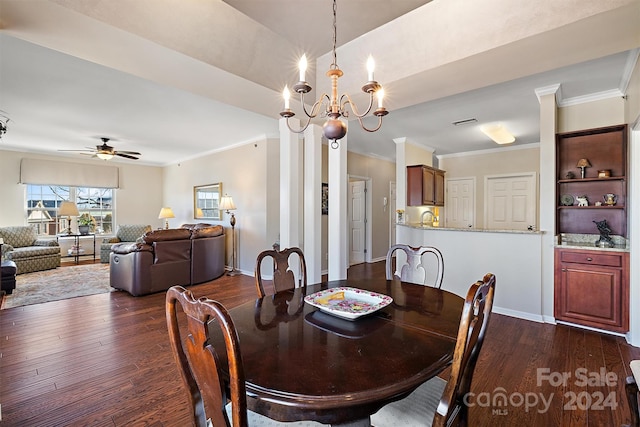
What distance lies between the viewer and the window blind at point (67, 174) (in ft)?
20.7

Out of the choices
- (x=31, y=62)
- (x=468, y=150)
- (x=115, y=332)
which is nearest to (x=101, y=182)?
(x=31, y=62)

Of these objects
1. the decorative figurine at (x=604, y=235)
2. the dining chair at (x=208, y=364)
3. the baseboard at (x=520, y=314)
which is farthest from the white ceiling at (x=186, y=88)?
the baseboard at (x=520, y=314)

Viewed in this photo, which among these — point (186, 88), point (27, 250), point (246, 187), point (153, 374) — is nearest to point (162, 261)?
point (246, 187)

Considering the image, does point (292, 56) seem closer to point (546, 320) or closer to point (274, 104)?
point (274, 104)

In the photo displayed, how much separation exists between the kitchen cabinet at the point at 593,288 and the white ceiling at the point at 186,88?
1766mm

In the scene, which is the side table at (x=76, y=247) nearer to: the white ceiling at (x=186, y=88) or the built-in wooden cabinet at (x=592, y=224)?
the white ceiling at (x=186, y=88)

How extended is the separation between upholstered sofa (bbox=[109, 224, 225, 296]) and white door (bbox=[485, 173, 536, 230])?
538cm

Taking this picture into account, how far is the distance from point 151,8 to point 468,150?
20.0 ft

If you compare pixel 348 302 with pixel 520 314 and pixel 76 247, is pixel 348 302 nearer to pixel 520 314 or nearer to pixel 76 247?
pixel 520 314

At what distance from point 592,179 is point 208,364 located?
4.12 m

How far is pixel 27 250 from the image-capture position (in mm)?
5297

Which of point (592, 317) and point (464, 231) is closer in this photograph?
point (592, 317)

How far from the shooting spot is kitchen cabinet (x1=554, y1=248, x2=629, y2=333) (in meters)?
2.79

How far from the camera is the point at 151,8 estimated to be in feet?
5.70
